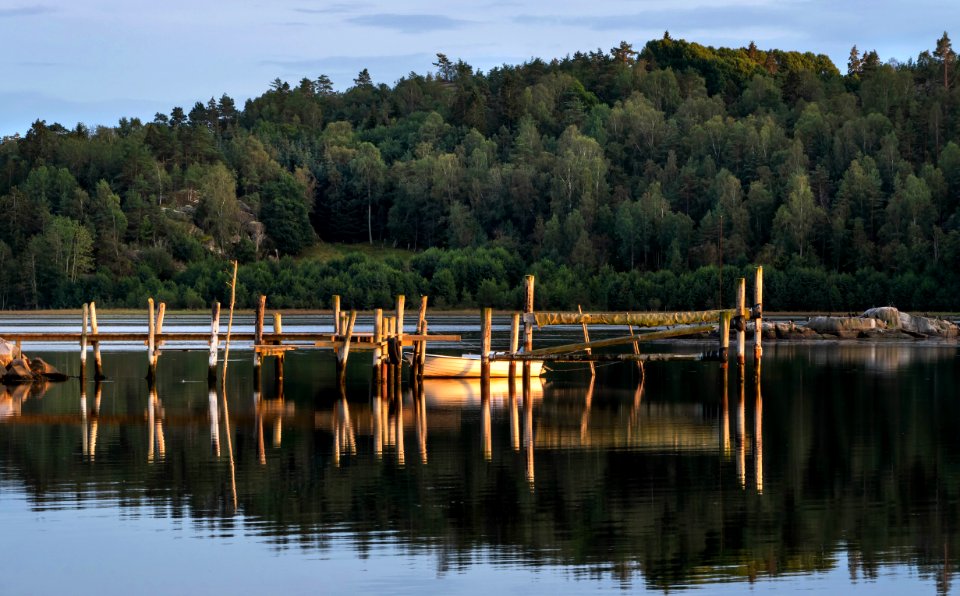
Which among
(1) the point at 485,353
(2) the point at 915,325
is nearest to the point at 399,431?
(1) the point at 485,353

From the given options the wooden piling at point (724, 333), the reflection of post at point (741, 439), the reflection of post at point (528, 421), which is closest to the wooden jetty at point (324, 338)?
the reflection of post at point (528, 421)

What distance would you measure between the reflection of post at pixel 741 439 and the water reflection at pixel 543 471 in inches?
2.6

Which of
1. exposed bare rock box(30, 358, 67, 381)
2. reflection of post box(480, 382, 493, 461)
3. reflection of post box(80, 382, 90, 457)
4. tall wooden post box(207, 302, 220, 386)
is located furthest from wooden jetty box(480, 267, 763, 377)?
exposed bare rock box(30, 358, 67, 381)

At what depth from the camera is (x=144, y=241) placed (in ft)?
460

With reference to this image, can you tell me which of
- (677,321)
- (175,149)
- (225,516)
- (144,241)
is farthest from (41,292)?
(225,516)

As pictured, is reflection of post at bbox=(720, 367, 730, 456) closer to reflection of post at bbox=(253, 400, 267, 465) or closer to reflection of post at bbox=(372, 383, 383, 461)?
reflection of post at bbox=(372, 383, 383, 461)

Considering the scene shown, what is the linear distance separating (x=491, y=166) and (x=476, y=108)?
28261 mm

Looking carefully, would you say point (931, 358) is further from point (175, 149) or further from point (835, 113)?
point (175, 149)

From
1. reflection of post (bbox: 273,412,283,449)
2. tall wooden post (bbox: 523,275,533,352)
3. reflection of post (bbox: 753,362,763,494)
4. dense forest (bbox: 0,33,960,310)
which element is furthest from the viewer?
dense forest (bbox: 0,33,960,310)

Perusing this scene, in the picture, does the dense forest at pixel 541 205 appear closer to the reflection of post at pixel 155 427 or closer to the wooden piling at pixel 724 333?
the wooden piling at pixel 724 333

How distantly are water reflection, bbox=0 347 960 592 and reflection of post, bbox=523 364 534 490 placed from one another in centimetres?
13

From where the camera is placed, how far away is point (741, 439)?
88.2ft

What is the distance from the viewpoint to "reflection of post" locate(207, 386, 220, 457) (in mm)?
25917

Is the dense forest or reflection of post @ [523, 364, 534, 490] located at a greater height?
the dense forest
